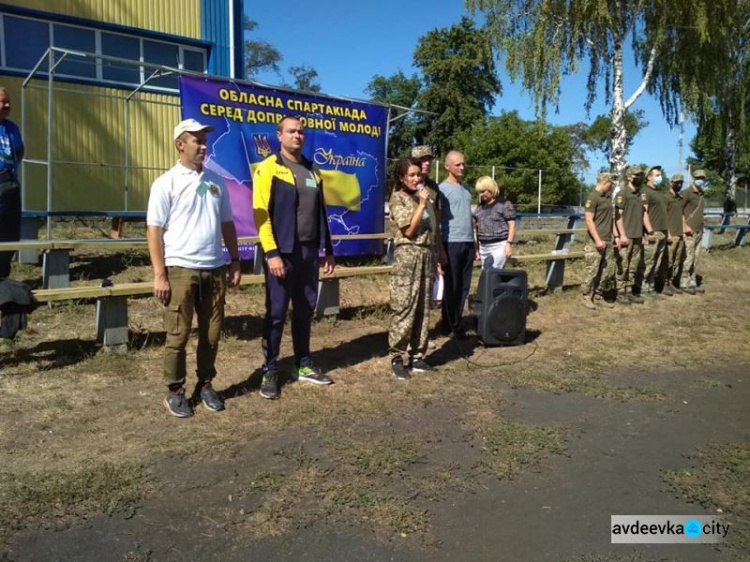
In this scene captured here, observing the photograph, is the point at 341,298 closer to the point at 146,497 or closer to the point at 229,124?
the point at 229,124

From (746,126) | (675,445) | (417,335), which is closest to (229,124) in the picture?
(417,335)

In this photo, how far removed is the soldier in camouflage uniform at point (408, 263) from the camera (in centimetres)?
479

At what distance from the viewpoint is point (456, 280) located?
6.08 meters

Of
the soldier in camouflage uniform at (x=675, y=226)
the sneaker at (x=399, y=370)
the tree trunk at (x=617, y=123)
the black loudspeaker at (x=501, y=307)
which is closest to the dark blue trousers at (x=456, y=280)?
the black loudspeaker at (x=501, y=307)

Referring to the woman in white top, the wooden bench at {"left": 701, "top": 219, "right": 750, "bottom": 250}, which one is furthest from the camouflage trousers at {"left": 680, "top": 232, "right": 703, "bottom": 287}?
the wooden bench at {"left": 701, "top": 219, "right": 750, "bottom": 250}

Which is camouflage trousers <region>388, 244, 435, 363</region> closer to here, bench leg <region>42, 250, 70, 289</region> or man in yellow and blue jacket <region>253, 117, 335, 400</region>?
man in yellow and blue jacket <region>253, 117, 335, 400</region>

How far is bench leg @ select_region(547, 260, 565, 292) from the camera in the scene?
28.7 feet

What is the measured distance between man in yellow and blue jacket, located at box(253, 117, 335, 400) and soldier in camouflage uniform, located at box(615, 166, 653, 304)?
197 inches

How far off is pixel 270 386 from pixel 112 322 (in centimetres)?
169

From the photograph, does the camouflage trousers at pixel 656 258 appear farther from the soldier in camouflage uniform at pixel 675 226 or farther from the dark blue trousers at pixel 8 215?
the dark blue trousers at pixel 8 215

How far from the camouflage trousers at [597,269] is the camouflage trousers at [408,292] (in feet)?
12.2

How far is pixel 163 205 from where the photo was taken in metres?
3.65

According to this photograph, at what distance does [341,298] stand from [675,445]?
452 cm

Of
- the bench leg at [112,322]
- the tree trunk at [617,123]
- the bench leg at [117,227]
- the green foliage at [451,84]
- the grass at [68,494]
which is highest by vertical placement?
the green foliage at [451,84]
